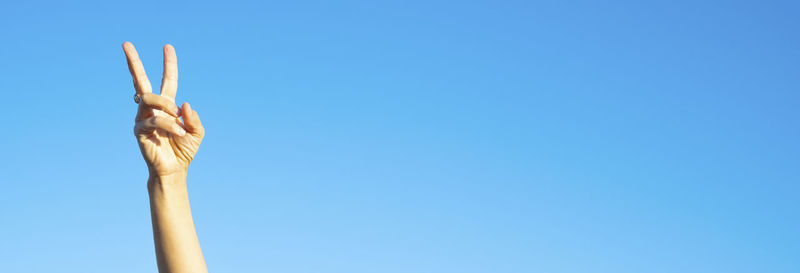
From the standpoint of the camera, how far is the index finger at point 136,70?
8.19 meters

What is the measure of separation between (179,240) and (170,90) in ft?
4.30

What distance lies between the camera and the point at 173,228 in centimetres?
793

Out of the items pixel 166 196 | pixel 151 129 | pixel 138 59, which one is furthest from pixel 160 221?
pixel 138 59

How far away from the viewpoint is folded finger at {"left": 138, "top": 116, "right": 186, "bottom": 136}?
313 inches

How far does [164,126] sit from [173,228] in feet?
2.73

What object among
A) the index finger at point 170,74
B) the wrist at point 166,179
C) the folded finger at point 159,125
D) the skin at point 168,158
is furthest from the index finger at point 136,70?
the wrist at point 166,179

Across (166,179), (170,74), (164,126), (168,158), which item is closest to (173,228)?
(166,179)

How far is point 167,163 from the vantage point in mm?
8203

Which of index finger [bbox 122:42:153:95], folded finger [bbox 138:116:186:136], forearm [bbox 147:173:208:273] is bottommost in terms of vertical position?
forearm [bbox 147:173:208:273]

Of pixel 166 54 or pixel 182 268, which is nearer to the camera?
pixel 182 268

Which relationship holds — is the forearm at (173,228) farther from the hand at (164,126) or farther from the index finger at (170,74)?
the index finger at (170,74)

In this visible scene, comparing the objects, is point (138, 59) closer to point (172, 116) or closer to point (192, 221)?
point (172, 116)

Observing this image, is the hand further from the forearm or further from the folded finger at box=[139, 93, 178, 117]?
the forearm

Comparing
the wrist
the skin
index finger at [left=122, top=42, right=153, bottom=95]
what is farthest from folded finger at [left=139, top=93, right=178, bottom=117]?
the wrist
